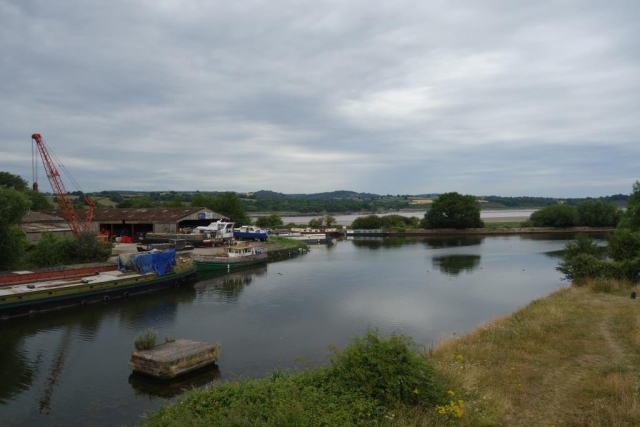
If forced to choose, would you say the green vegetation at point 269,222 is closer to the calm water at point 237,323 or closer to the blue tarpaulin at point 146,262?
the calm water at point 237,323

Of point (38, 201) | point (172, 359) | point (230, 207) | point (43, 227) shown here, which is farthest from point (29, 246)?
point (38, 201)

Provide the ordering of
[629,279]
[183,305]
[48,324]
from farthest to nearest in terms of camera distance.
Answer: [183,305] → [629,279] → [48,324]

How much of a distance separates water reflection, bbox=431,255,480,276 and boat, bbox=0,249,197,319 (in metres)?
25.8

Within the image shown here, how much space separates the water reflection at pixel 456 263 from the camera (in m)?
44.7

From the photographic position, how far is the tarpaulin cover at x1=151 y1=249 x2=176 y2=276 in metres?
34.3

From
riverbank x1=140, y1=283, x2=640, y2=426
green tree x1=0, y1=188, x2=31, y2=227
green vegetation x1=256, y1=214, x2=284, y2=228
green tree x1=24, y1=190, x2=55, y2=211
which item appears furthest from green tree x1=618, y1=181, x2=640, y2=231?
green tree x1=24, y1=190, x2=55, y2=211

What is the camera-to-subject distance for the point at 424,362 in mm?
10195

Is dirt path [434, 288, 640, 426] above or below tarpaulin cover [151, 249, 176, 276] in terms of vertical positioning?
below

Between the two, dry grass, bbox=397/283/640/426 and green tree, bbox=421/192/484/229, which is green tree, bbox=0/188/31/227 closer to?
dry grass, bbox=397/283/640/426

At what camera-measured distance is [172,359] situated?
1570cm

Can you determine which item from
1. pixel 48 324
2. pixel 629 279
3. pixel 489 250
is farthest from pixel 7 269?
pixel 489 250

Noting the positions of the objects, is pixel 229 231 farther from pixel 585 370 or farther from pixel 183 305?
pixel 585 370

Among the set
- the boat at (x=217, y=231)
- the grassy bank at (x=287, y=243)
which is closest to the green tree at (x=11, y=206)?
the boat at (x=217, y=231)

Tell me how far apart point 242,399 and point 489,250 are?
60.8 meters
